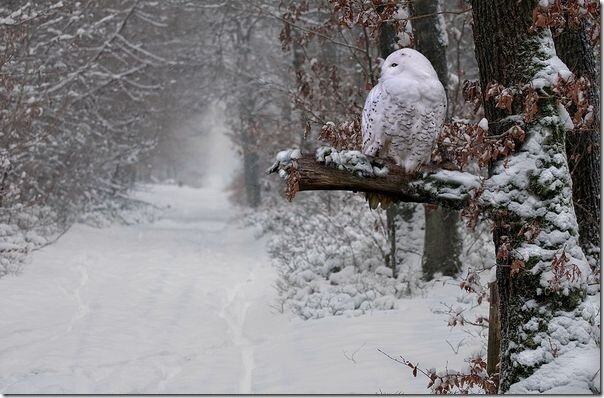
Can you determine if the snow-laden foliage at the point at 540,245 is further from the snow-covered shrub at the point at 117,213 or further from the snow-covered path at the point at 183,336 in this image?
the snow-covered shrub at the point at 117,213

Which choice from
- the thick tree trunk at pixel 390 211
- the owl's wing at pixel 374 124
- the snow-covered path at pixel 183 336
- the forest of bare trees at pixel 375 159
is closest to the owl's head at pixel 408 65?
the owl's wing at pixel 374 124

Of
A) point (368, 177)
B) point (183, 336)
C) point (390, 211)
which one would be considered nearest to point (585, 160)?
point (368, 177)

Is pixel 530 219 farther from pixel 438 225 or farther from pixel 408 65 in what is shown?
pixel 438 225

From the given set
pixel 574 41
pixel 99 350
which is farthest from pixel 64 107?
pixel 574 41

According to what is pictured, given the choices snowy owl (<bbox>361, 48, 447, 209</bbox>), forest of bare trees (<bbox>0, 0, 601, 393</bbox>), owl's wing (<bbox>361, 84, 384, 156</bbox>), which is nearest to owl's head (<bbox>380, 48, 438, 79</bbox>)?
snowy owl (<bbox>361, 48, 447, 209</bbox>)

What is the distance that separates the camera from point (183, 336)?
864cm

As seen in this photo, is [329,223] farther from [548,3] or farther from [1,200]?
[548,3]

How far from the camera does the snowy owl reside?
13.2 ft

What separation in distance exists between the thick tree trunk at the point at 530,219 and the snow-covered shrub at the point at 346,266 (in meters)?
4.90

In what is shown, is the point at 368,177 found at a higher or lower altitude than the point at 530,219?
higher

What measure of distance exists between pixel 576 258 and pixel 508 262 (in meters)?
0.38

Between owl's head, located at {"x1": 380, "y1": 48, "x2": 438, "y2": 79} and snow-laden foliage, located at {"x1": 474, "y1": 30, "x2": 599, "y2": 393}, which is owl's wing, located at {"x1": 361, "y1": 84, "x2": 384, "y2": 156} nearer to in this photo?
owl's head, located at {"x1": 380, "y1": 48, "x2": 438, "y2": 79}

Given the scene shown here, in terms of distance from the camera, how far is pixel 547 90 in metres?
3.79

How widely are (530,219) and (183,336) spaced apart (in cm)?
596
